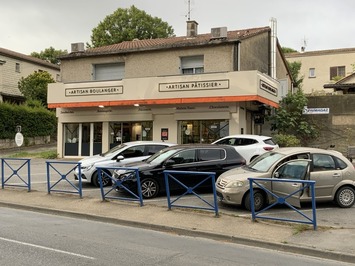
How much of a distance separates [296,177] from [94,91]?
15.8 m

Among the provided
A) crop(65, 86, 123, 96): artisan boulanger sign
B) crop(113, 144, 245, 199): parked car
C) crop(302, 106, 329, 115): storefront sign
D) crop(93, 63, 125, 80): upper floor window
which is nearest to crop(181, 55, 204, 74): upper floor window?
crop(65, 86, 123, 96): artisan boulanger sign

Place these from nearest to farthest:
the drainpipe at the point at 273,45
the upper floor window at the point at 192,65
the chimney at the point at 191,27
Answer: the upper floor window at the point at 192,65 < the chimney at the point at 191,27 < the drainpipe at the point at 273,45

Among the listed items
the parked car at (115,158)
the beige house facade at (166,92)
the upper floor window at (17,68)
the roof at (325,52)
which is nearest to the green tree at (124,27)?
the upper floor window at (17,68)

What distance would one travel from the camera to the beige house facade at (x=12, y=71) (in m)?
37.6

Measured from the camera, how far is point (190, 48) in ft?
71.3

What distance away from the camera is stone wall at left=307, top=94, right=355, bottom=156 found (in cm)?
2348

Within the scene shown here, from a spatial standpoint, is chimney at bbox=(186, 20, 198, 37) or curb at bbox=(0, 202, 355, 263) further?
chimney at bbox=(186, 20, 198, 37)

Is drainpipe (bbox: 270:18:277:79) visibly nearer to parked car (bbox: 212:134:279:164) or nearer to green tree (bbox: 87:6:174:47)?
parked car (bbox: 212:134:279:164)

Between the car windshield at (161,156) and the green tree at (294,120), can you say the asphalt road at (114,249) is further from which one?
the green tree at (294,120)

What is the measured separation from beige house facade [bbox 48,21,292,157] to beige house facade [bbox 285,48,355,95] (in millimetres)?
24277

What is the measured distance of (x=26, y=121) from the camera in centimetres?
3244

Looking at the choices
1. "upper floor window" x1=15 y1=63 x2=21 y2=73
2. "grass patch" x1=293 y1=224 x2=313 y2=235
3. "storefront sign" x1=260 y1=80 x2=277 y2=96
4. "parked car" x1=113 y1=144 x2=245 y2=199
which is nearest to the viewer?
"grass patch" x1=293 y1=224 x2=313 y2=235

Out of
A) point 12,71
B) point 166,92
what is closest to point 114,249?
point 166,92

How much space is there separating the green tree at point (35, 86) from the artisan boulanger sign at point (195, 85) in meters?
21.1
